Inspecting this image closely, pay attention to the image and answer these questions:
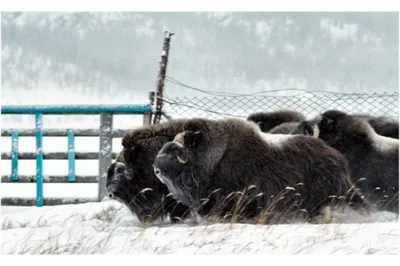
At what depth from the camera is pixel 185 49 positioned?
3.96 metres

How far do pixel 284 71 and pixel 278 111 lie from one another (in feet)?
1.12

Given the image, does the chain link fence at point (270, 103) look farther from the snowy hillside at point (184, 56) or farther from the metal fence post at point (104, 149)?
the metal fence post at point (104, 149)

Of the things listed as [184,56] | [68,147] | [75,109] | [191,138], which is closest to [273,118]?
[191,138]

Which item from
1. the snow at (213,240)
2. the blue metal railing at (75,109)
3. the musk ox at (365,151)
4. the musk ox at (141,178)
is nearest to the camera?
the snow at (213,240)

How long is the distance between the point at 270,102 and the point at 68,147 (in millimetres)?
1400

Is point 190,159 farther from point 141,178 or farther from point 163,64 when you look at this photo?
point 163,64

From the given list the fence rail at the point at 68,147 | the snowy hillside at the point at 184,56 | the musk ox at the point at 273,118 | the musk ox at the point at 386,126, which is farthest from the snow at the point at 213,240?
the musk ox at the point at 386,126

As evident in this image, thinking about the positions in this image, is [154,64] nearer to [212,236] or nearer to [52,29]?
[52,29]

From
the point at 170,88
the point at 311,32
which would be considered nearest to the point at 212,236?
the point at 170,88

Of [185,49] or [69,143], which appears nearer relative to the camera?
[185,49]

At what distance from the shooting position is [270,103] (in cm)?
399

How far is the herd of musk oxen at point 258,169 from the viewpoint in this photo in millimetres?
3873

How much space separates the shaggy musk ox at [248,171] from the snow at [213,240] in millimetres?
418

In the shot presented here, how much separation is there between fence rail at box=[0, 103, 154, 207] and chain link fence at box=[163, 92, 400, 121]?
243mm
